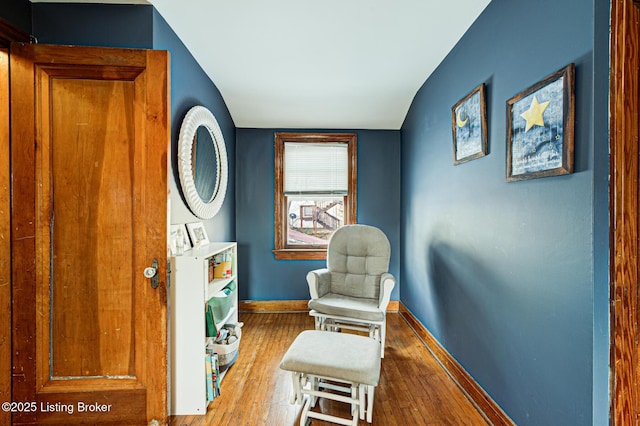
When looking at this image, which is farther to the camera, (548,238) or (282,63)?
(282,63)

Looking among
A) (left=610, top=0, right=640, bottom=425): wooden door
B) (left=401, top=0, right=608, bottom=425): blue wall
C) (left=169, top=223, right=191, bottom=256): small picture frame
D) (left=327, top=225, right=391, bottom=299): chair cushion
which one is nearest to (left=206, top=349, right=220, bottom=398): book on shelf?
(left=169, top=223, right=191, bottom=256): small picture frame

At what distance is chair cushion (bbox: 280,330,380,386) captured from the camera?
158 centimetres

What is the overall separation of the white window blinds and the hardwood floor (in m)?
1.76

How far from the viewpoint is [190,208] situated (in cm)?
224

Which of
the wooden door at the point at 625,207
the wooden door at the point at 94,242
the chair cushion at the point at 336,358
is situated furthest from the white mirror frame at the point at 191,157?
the wooden door at the point at 625,207

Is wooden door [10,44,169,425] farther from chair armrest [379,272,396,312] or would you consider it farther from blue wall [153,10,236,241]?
chair armrest [379,272,396,312]

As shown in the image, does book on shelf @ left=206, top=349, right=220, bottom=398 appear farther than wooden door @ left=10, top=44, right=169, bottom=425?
Yes

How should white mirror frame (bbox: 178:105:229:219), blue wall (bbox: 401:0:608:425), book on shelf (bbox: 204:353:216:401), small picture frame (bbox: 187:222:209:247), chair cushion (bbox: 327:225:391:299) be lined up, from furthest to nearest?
chair cushion (bbox: 327:225:391:299)
small picture frame (bbox: 187:222:209:247)
white mirror frame (bbox: 178:105:229:219)
book on shelf (bbox: 204:353:216:401)
blue wall (bbox: 401:0:608:425)

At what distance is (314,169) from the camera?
3674 millimetres

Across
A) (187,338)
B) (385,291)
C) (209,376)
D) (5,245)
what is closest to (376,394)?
(385,291)

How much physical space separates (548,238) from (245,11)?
2.10 m

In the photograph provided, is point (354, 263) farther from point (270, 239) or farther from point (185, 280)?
point (185, 280)

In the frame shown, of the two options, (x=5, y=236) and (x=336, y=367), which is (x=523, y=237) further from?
(x=5, y=236)

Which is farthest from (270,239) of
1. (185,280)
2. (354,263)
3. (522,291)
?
(522,291)
